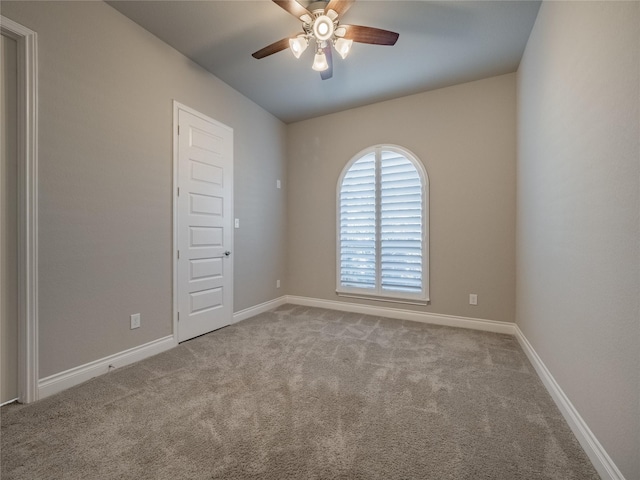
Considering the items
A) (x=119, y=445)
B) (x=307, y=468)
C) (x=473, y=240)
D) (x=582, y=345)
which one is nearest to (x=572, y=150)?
(x=582, y=345)

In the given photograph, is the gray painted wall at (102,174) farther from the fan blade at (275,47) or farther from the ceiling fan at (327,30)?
the ceiling fan at (327,30)

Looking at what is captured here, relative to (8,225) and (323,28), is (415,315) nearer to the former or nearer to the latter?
(323,28)

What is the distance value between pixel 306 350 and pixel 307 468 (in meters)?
1.33

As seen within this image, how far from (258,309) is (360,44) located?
3296 mm

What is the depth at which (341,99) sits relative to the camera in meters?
3.60

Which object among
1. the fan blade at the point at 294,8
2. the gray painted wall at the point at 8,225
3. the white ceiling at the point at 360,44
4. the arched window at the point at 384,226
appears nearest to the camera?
the gray painted wall at the point at 8,225

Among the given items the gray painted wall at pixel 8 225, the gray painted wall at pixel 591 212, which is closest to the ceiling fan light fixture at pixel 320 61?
the gray painted wall at pixel 591 212

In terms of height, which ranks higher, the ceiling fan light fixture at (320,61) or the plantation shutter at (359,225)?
the ceiling fan light fixture at (320,61)

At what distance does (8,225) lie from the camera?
1.73m

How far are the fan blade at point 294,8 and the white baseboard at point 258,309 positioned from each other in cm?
305

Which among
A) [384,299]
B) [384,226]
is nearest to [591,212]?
[384,226]

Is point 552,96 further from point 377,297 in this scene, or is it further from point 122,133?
point 122,133

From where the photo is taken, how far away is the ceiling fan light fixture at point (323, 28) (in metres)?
1.94

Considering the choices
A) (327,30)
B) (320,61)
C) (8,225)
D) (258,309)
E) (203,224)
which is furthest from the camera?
(258,309)
